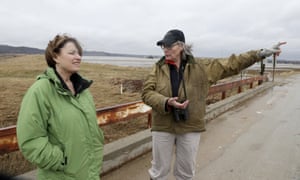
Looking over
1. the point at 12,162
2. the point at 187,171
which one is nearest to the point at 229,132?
the point at 187,171

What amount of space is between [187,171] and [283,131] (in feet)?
14.6

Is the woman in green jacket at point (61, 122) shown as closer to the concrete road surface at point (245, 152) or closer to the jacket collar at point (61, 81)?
the jacket collar at point (61, 81)

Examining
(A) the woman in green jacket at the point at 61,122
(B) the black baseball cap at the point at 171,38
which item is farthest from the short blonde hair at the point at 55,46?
(B) the black baseball cap at the point at 171,38

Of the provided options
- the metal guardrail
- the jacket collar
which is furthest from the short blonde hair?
the metal guardrail

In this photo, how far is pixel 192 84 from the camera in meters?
2.85

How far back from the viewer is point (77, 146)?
2.04 m

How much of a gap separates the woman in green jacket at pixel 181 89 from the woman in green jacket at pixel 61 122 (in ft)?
2.87

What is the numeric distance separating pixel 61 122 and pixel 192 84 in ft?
4.92

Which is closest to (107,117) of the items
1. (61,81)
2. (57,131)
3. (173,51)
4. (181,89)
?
(181,89)

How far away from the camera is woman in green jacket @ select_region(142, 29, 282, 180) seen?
2.82 m

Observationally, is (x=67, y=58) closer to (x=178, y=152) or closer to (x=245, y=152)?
(x=178, y=152)

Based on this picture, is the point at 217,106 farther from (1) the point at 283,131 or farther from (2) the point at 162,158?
(2) the point at 162,158

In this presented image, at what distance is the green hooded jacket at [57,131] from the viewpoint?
1.82 meters

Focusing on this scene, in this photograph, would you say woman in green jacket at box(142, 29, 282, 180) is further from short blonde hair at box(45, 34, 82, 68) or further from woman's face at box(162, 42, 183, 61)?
Answer: short blonde hair at box(45, 34, 82, 68)
